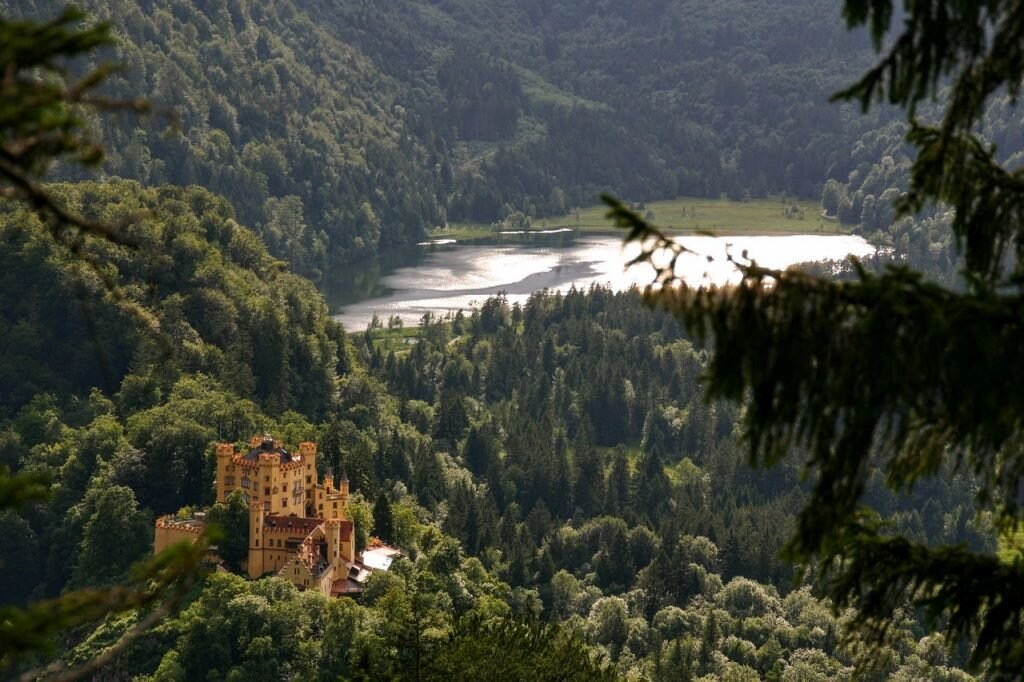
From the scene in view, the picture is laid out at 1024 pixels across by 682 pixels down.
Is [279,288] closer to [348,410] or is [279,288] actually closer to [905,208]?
[348,410]

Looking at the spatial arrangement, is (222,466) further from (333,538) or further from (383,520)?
(383,520)

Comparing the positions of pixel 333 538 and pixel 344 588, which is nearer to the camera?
pixel 333 538

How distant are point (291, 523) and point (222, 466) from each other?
796 centimetres

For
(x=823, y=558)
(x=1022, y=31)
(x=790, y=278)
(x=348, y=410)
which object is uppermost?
(x=1022, y=31)

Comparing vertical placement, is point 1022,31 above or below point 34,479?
above

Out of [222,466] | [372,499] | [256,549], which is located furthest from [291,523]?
[372,499]

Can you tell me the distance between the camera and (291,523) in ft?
311

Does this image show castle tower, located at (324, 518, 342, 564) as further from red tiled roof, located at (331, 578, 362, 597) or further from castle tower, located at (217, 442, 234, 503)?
castle tower, located at (217, 442, 234, 503)

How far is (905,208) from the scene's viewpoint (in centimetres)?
1959

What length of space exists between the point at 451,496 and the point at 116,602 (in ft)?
447

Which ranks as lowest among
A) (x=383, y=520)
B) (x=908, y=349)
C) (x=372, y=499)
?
(x=372, y=499)

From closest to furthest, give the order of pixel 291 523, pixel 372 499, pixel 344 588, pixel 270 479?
1. pixel 291 523
2. pixel 270 479
3. pixel 344 588
4. pixel 372 499

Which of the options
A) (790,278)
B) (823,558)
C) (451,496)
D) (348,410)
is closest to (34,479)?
(790,278)

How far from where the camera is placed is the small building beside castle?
9425cm
